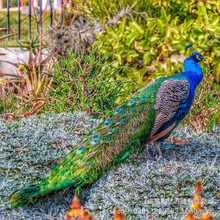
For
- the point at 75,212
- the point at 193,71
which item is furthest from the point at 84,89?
the point at 75,212

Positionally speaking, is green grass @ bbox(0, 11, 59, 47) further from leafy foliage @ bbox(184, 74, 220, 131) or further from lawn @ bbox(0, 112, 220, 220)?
lawn @ bbox(0, 112, 220, 220)

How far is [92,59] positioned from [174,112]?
66.8 inches

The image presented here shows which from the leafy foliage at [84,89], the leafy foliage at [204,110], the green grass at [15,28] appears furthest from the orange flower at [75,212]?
the green grass at [15,28]

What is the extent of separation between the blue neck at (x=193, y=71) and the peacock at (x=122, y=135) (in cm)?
1

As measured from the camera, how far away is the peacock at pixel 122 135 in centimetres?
427

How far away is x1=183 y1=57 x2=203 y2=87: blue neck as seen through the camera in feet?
16.5

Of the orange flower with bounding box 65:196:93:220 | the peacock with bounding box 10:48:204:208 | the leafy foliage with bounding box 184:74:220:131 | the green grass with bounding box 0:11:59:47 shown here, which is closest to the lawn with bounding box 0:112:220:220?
the peacock with bounding box 10:48:204:208

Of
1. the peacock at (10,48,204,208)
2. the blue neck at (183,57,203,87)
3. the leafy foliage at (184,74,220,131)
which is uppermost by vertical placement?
the blue neck at (183,57,203,87)

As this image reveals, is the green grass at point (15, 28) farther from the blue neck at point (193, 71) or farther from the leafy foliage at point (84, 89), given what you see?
the blue neck at point (193, 71)

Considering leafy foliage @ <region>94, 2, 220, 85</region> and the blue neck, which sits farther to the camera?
leafy foliage @ <region>94, 2, 220, 85</region>

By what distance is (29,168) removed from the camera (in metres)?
4.71

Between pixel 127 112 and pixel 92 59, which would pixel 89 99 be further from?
pixel 127 112

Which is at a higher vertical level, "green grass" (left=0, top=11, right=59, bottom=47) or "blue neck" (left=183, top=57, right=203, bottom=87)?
"blue neck" (left=183, top=57, right=203, bottom=87)

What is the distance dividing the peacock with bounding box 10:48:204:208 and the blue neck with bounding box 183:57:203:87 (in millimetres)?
11
